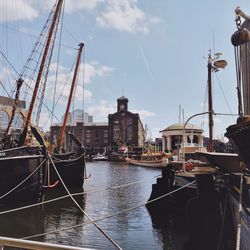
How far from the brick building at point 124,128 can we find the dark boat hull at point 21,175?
11703cm

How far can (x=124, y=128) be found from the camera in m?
141

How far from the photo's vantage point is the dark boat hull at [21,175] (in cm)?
1775

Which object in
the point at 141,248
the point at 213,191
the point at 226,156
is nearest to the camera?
the point at 226,156

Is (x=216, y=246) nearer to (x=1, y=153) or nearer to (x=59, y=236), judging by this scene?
(x=59, y=236)

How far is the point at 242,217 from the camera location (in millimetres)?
8055

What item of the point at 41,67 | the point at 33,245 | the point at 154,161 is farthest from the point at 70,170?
the point at 154,161

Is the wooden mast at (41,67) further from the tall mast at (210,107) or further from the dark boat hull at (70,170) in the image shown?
the tall mast at (210,107)

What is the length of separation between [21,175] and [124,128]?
123 m

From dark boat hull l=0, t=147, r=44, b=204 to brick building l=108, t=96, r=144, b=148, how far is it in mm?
117033

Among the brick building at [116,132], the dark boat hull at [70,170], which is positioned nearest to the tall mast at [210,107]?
the dark boat hull at [70,170]

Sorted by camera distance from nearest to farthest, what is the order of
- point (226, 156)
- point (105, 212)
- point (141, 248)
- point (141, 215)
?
1. point (226, 156)
2. point (141, 248)
3. point (141, 215)
4. point (105, 212)

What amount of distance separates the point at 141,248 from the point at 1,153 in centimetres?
1009

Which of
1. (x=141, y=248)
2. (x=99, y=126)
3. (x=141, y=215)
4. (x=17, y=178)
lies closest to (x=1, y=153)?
(x=17, y=178)

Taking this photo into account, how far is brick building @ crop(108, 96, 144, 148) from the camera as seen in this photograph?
139125 millimetres
